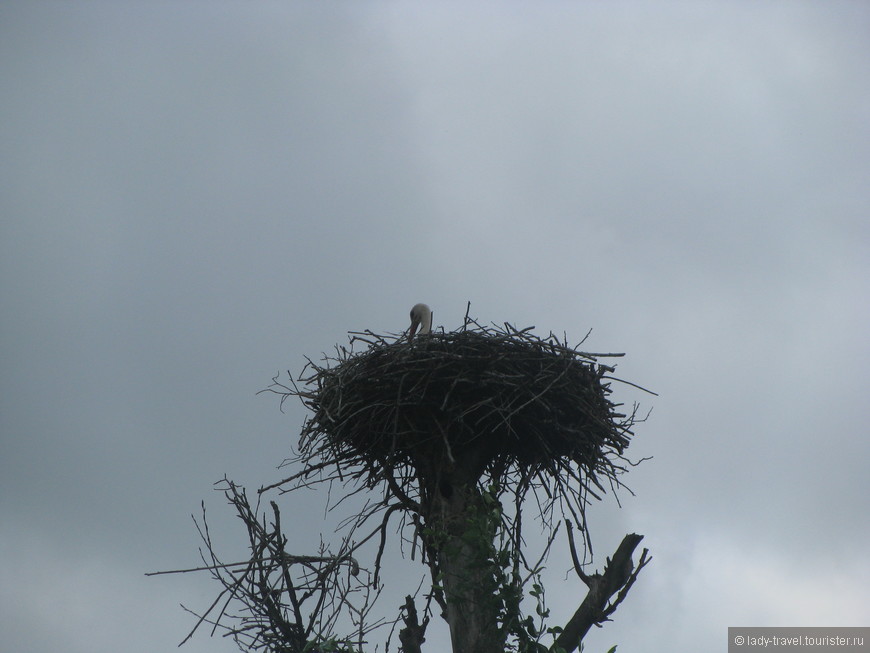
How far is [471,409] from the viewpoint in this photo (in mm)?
5348

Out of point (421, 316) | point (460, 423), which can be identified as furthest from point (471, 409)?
point (421, 316)

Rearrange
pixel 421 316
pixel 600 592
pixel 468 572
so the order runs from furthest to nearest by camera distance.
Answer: pixel 421 316, pixel 468 572, pixel 600 592

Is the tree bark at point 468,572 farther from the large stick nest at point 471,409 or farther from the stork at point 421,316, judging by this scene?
the stork at point 421,316

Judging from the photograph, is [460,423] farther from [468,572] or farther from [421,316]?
[421,316]

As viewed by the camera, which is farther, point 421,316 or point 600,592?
point 421,316

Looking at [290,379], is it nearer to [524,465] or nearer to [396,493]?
[396,493]

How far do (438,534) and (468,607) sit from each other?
0.59 meters

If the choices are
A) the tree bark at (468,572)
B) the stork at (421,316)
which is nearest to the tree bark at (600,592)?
the tree bark at (468,572)

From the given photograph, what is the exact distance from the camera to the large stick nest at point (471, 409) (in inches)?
219

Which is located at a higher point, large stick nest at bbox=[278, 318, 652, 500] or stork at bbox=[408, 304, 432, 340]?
stork at bbox=[408, 304, 432, 340]

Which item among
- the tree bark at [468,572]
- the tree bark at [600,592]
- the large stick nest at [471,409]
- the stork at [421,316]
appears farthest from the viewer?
the stork at [421,316]

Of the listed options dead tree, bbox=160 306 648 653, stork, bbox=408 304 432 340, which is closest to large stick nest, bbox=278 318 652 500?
dead tree, bbox=160 306 648 653

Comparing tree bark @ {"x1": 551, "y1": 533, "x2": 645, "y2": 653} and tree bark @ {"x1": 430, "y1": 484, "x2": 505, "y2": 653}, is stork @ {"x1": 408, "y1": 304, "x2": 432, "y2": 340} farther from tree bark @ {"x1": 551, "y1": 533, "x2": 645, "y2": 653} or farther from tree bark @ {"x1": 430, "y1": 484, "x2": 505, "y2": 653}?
tree bark @ {"x1": 551, "y1": 533, "x2": 645, "y2": 653}

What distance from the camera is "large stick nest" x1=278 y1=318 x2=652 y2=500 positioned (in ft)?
18.2
